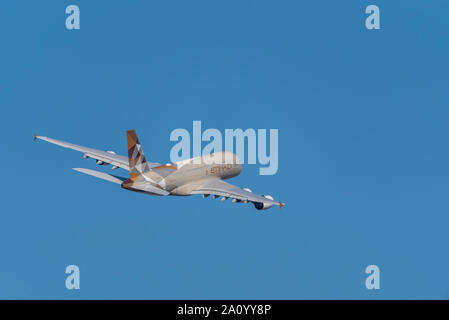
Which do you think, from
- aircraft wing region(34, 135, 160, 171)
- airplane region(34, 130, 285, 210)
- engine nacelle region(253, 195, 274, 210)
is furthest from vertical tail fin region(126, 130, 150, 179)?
engine nacelle region(253, 195, 274, 210)

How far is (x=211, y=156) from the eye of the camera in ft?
387

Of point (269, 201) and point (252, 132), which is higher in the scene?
point (252, 132)

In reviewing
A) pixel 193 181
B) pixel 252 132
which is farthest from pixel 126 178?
pixel 252 132

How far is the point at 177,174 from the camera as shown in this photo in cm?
10806

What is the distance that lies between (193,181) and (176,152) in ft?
19.5

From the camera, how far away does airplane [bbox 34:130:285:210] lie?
103 m

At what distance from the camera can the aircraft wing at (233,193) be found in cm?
10500

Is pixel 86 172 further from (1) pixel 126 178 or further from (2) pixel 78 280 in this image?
Result: (2) pixel 78 280

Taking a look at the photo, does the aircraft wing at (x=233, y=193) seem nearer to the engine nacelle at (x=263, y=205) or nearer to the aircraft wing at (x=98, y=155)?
the engine nacelle at (x=263, y=205)

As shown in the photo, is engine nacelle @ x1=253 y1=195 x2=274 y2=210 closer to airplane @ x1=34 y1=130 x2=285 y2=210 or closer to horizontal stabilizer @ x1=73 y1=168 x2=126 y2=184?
airplane @ x1=34 y1=130 x2=285 y2=210

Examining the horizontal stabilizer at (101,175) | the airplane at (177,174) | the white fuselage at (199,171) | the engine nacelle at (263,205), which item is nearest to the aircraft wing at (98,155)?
the airplane at (177,174)

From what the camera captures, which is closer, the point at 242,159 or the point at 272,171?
the point at 272,171

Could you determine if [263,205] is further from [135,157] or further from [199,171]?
[135,157]

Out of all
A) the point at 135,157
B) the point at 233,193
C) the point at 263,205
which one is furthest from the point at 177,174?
the point at 263,205
